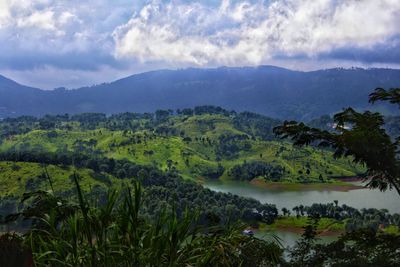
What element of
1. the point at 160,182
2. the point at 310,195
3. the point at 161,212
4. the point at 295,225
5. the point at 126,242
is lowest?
the point at 310,195

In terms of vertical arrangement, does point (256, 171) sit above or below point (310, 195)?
above

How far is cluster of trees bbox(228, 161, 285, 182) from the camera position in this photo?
6462 inches

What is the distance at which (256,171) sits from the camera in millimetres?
170875

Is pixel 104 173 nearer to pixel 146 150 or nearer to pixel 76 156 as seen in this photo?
pixel 76 156

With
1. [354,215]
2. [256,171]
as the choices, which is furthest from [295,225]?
[256,171]

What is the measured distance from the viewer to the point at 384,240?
13445 millimetres

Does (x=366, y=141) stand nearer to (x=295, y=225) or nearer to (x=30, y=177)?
(x=295, y=225)

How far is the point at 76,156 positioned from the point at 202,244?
460ft

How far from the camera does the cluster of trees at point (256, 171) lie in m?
164

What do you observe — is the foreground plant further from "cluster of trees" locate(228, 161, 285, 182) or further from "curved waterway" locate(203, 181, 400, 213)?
"cluster of trees" locate(228, 161, 285, 182)

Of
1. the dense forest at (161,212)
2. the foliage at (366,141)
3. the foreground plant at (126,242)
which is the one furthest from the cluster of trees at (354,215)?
the foreground plant at (126,242)

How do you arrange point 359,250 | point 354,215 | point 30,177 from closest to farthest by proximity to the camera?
1. point 359,250
2. point 354,215
3. point 30,177

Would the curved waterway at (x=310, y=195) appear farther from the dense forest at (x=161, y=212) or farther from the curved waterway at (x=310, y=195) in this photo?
the dense forest at (x=161, y=212)

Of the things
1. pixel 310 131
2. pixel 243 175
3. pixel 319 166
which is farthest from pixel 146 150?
pixel 310 131
